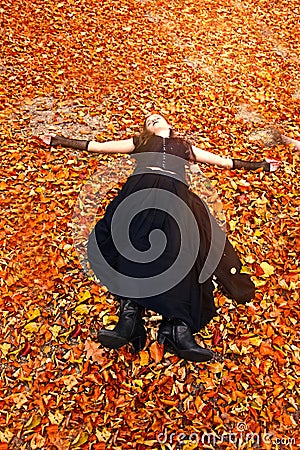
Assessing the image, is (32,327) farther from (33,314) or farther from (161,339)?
(161,339)

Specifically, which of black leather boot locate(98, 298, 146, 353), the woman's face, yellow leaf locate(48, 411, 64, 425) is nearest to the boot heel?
black leather boot locate(98, 298, 146, 353)

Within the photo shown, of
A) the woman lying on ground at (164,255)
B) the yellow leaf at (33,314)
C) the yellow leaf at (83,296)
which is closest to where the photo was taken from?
the woman lying on ground at (164,255)

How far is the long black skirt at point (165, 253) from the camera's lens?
421 centimetres

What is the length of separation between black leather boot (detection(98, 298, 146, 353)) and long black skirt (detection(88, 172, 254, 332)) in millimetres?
126

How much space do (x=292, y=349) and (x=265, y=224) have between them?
1750mm

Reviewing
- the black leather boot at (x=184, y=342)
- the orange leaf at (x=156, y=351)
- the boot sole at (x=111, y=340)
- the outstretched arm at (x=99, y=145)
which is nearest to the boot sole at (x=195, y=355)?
the black leather boot at (x=184, y=342)

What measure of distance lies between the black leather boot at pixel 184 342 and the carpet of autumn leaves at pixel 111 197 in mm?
404

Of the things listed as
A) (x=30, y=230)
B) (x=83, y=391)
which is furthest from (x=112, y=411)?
(x=30, y=230)

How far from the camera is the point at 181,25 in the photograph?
10.5m

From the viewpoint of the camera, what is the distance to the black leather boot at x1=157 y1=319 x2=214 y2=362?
161 inches

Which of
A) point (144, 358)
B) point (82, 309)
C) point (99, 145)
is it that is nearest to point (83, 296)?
point (82, 309)

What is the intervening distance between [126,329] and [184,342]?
529 millimetres

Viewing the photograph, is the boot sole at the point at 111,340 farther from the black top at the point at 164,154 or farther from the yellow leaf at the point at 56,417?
the black top at the point at 164,154

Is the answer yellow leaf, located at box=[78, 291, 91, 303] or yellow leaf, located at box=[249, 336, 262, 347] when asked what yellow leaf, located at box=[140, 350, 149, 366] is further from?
yellow leaf, located at box=[249, 336, 262, 347]
